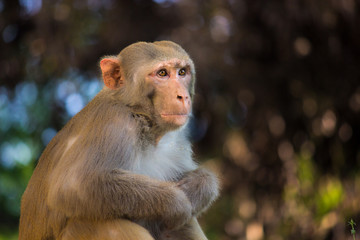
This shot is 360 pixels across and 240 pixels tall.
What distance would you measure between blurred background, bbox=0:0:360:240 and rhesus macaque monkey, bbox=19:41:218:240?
19.1 feet

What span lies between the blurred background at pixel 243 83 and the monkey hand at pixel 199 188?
5705mm

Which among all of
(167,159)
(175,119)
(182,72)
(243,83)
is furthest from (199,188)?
(243,83)

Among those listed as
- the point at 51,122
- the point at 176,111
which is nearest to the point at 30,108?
the point at 51,122

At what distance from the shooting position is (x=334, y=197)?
10516mm

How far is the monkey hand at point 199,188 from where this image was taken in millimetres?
5121

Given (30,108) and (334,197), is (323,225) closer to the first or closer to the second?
(334,197)

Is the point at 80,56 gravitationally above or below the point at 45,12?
below

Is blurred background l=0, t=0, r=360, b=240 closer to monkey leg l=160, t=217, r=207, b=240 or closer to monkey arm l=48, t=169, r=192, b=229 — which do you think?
monkey leg l=160, t=217, r=207, b=240

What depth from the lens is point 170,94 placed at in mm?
5043

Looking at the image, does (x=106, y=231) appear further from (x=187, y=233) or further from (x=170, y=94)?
(x=170, y=94)

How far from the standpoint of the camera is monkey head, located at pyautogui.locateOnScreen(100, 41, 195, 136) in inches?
198

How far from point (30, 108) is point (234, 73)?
4.90m

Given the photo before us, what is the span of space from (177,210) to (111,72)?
1.58 m

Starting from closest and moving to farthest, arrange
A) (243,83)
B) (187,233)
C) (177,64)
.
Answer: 1. (177,64)
2. (187,233)
3. (243,83)
